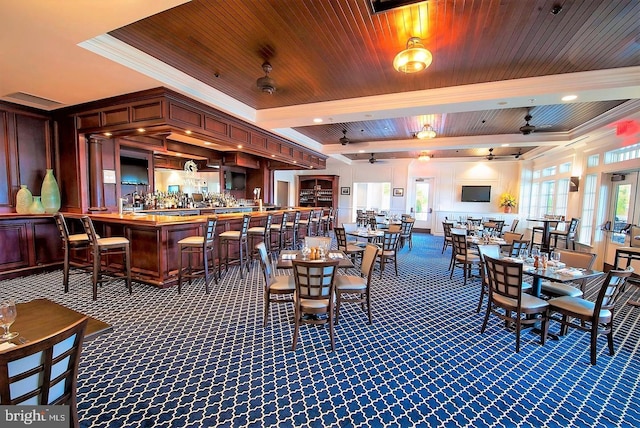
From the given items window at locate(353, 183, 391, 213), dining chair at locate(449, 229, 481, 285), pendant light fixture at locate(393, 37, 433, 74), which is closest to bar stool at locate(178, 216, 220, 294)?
pendant light fixture at locate(393, 37, 433, 74)

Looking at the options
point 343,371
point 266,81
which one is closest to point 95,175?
point 266,81

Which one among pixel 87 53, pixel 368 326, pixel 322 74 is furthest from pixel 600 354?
pixel 87 53

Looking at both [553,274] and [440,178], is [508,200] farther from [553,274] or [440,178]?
[553,274]

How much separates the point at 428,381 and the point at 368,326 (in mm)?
1055

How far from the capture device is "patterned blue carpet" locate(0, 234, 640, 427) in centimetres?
204

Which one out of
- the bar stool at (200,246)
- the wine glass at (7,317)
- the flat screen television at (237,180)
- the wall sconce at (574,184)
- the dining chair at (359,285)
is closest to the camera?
the wine glass at (7,317)

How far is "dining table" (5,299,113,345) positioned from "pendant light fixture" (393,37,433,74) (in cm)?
339

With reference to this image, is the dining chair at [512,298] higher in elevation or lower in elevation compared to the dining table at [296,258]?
lower

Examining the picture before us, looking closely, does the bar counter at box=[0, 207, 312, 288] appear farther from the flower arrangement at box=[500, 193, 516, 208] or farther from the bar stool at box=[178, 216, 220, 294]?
the flower arrangement at box=[500, 193, 516, 208]

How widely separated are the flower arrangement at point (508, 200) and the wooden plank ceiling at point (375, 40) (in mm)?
8087

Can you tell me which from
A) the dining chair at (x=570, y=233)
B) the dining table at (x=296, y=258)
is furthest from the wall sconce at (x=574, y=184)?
the dining table at (x=296, y=258)

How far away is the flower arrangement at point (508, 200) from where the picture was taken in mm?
10820

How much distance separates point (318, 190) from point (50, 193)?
32.7 ft

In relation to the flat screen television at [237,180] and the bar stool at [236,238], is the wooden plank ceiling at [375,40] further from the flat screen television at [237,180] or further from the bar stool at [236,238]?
the flat screen television at [237,180]
